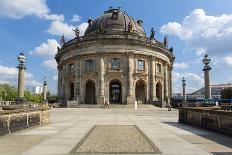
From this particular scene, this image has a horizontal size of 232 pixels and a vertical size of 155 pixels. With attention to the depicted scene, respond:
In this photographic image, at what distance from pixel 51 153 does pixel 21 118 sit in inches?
247

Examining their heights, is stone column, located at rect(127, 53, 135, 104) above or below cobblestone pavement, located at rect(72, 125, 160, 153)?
A: above

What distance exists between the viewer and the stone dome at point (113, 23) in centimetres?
5981

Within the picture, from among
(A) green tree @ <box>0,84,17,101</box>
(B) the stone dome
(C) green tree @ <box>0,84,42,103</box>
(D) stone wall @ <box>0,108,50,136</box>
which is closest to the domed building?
(B) the stone dome

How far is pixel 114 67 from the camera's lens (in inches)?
2178

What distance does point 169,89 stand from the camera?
6631cm

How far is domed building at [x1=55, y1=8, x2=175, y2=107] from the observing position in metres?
54.8

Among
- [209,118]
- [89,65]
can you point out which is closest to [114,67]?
[89,65]

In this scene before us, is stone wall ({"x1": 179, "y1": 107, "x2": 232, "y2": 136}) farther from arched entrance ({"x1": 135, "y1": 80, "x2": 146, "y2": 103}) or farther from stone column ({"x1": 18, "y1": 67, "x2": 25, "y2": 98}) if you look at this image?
arched entrance ({"x1": 135, "y1": 80, "x2": 146, "y2": 103})

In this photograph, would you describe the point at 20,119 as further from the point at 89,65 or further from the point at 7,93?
the point at 7,93

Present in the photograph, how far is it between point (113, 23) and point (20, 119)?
50401mm

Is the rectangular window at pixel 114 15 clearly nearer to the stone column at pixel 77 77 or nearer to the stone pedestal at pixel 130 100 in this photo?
the stone column at pixel 77 77

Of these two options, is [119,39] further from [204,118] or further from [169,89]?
[204,118]

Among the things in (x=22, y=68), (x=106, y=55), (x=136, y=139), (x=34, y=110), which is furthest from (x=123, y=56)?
(x=136, y=139)

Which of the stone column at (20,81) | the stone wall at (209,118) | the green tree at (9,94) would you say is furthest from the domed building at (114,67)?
the green tree at (9,94)
